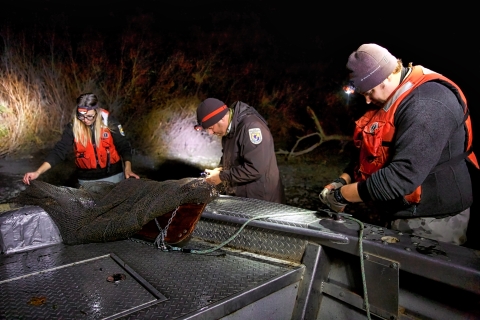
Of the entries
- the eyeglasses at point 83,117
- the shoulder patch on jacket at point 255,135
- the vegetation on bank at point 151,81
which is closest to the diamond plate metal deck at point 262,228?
the shoulder patch on jacket at point 255,135

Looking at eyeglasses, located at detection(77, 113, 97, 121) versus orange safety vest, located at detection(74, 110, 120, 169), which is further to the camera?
orange safety vest, located at detection(74, 110, 120, 169)

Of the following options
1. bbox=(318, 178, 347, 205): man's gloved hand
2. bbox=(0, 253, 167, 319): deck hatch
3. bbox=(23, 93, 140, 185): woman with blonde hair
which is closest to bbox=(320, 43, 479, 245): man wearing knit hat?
bbox=(318, 178, 347, 205): man's gloved hand

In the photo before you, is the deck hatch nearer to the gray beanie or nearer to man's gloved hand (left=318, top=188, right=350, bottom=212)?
man's gloved hand (left=318, top=188, right=350, bottom=212)

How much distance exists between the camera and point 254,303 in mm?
1923

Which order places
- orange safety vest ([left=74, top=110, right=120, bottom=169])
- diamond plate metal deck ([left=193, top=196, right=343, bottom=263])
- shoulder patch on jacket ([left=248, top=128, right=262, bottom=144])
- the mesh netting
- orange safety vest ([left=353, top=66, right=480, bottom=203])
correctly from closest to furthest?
orange safety vest ([left=353, top=66, right=480, bottom=203]) < diamond plate metal deck ([left=193, top=196, right=343, bottom=263]) < the mesh netting < shoulder patch on jacket ([left=248, top=128, right=262, bottom=144]) < orange safety vest ([left=74, top=110, right=120, bottom=169])

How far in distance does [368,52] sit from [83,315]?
7.50 feet

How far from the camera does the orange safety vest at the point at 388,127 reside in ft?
6.96

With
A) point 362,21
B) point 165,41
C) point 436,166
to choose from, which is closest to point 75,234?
point 436,166

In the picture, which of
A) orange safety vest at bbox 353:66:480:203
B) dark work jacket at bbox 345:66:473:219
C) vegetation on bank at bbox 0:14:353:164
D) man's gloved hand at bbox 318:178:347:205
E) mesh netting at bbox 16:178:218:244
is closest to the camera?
dark work jacket at bbox 345:66:473:219

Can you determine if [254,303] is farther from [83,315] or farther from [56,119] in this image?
[56,119]

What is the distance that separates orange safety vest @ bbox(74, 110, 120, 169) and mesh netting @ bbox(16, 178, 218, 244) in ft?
5.07

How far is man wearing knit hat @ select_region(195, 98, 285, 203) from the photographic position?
3629 millimetres

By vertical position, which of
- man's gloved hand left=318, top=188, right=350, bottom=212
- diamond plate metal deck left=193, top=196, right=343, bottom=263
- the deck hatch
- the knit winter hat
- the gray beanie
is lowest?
the deck hatch

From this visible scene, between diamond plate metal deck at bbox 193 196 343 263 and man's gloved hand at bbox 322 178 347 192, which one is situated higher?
man's gloved hand at bbox 322 178 347 192
